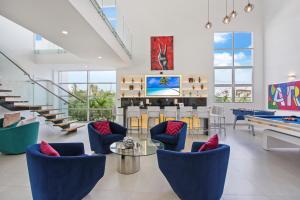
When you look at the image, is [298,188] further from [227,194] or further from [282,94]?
[282,94]

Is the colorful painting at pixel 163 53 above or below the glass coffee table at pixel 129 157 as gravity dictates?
above

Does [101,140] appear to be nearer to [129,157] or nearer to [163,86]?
[129,157]

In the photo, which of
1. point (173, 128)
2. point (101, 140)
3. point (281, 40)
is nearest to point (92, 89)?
point (101, 140)

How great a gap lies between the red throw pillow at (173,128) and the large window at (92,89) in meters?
5.42

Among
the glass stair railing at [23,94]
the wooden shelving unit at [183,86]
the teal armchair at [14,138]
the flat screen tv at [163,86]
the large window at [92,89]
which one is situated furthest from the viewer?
the large window at [92,89]

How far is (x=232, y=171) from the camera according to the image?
125 inches

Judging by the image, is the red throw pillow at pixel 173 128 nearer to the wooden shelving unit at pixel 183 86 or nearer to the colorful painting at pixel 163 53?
the wooden shelving unit at pixel 183 86

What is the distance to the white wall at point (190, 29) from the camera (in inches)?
321

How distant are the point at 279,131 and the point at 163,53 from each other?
232 inches

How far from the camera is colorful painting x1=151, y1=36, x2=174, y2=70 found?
8273 millimetres

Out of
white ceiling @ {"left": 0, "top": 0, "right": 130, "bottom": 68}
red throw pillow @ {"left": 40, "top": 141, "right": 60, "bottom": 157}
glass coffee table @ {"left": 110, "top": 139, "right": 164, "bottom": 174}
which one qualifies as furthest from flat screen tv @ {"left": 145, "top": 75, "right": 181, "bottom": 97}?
red throw pillow @ {"left": 40, "top": 141, "right": 60, "bottom": 157}

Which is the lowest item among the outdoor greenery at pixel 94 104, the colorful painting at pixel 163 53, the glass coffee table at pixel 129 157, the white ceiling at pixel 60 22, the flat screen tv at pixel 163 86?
the glass coffee table at pixel 129 157

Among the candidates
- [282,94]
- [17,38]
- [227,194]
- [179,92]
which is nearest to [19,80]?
[17,38]

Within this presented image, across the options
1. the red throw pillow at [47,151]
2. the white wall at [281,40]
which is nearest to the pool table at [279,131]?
the white wall at [281,40]
